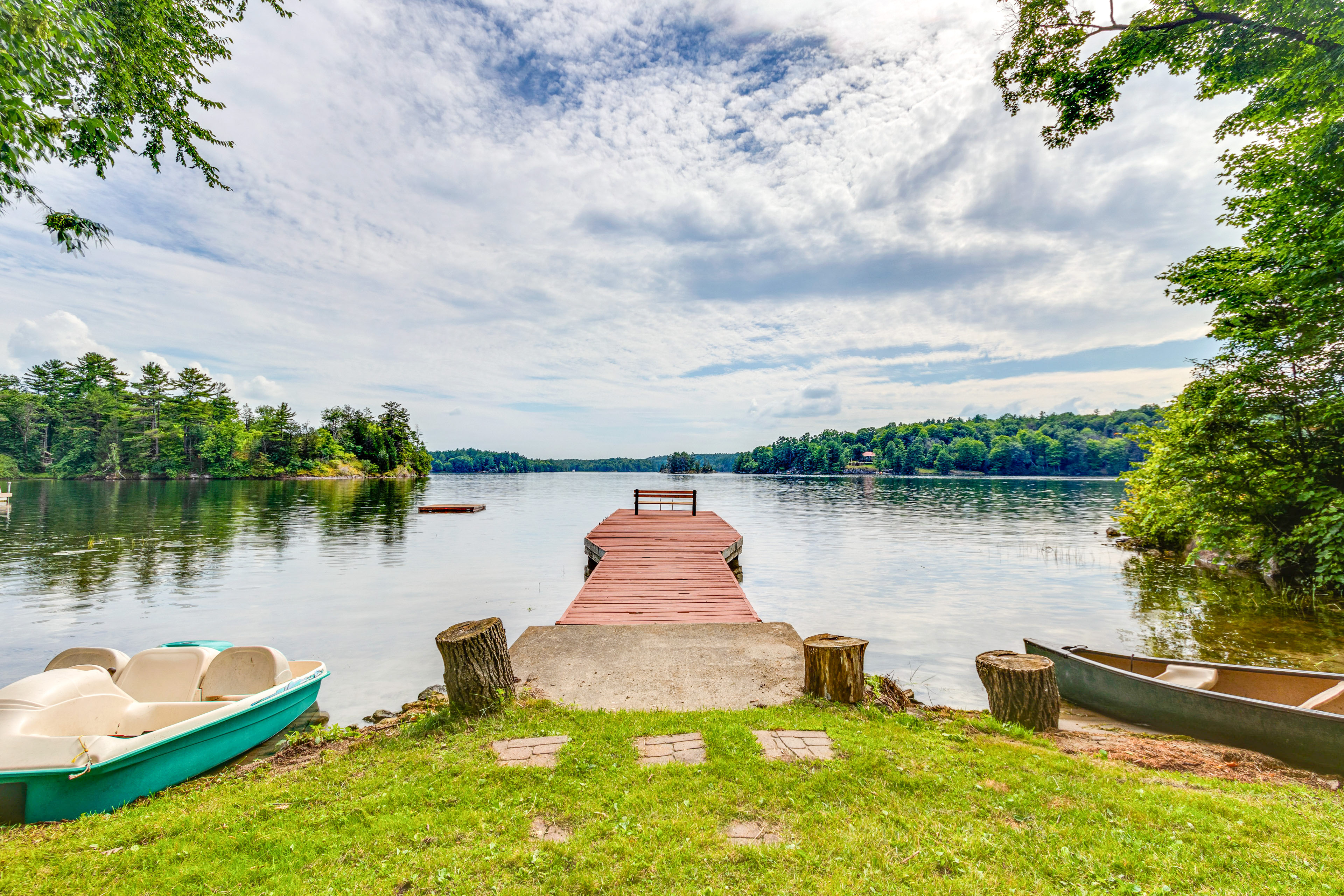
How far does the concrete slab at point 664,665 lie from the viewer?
230 inches

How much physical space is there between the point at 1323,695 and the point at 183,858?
1007 centimetres

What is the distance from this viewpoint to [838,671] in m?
5.71

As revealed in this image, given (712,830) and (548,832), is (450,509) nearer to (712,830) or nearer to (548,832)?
(548,832)

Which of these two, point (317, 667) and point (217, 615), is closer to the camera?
point (317, 667)

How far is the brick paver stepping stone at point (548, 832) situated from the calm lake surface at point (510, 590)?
17.3 feet

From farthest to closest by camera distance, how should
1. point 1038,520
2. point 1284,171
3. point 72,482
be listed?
point 72,482 < point 1038,520 < point 1284,171

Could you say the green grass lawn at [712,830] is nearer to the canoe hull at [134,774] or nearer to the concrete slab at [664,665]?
the canoe hull at [134,774]

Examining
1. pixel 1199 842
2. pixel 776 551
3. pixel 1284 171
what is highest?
pixel 1284 171

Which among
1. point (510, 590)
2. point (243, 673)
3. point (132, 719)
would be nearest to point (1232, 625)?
point (510, 590)

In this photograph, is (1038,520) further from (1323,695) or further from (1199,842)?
(1199,842)

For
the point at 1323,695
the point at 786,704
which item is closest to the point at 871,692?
the point at 786,704

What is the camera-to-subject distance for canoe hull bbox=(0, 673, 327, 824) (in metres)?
4.02

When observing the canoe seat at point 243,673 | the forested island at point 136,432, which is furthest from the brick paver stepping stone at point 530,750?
the forested island at point 136,432

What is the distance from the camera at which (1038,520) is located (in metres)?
32.1
